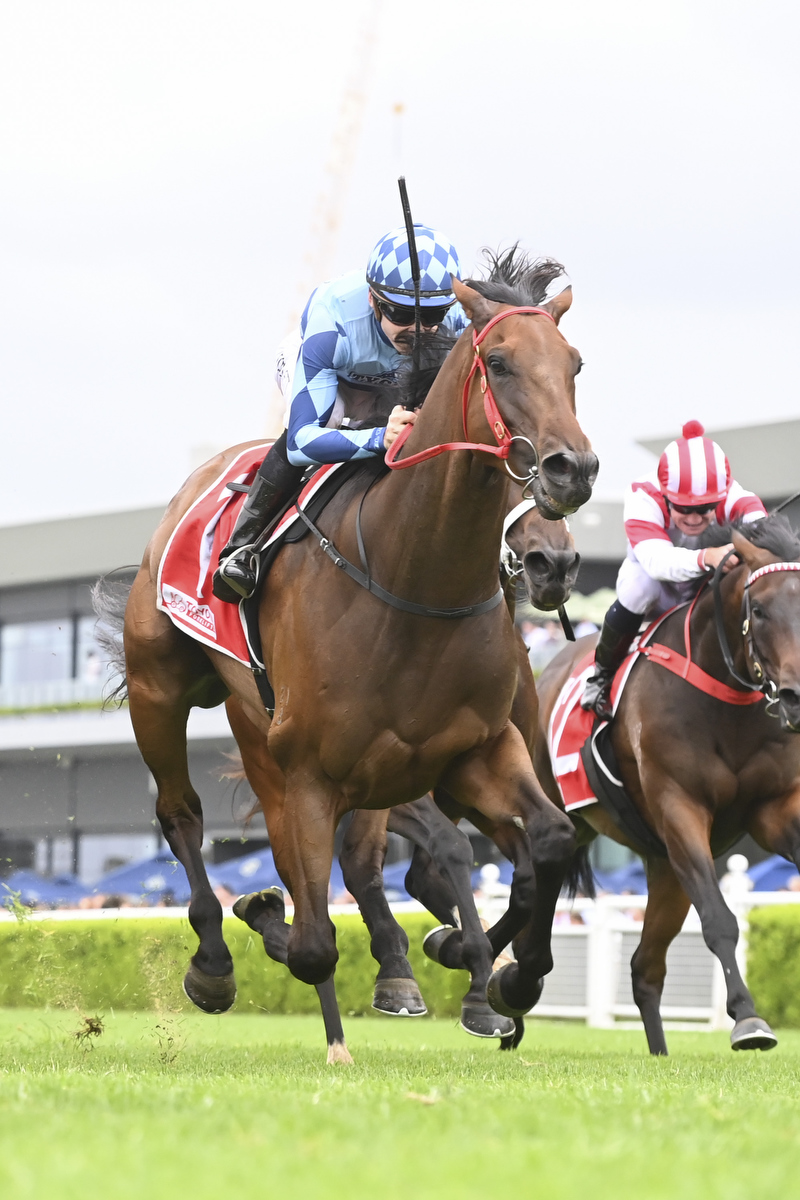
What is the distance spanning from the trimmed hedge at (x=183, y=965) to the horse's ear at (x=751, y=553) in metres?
6.61

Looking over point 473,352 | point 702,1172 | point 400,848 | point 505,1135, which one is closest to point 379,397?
point 473,352

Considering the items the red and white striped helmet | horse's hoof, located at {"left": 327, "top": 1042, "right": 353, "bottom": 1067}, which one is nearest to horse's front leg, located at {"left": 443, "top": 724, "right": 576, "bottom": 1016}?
horse's hoof, located at {"left": 327, "top": 1042, "right": 353, "bottom": 1067}

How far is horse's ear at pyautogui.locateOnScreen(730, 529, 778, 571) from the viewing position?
646 centimetres

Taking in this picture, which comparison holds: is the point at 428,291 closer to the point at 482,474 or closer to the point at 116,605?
the point at 482,474

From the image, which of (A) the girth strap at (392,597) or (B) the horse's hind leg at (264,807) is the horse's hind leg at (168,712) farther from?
(A) the girth strap at (392,597)

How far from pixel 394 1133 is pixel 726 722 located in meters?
4.11

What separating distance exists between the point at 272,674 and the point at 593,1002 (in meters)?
7.87

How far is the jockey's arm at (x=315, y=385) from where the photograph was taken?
528cm

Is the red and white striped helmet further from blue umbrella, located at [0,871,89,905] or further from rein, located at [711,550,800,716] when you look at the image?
blue umbrella, located at [0,871,89,905]

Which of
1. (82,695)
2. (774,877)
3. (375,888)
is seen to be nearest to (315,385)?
(375,888)

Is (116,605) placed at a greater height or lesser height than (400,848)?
greater

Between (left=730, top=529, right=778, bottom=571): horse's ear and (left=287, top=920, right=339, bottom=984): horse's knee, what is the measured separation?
2460 millimetres

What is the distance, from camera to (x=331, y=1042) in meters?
5.77

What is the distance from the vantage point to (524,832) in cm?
504
